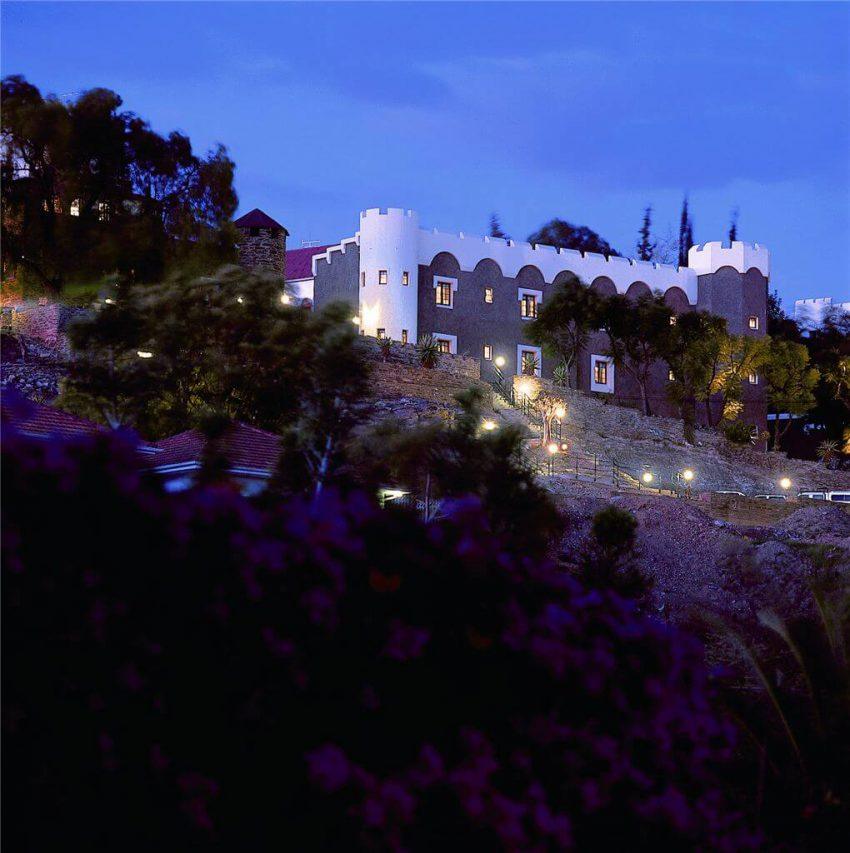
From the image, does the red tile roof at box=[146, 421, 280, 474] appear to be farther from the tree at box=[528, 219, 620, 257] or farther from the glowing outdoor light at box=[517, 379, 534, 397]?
the tree at box=[528, 219, 620, 257]

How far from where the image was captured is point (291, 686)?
16.3 feet

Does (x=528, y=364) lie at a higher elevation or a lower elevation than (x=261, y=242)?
lower

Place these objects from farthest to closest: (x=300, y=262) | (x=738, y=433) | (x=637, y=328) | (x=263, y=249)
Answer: (x=300, y=262)
(x=637, y=328)
(x=263, y=249)
(x=738, y=433)

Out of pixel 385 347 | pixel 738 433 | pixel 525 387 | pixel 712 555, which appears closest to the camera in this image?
pixel 712 555

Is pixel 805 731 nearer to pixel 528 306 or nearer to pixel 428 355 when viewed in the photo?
pixel 428 355

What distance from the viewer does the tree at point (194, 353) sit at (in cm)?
2852

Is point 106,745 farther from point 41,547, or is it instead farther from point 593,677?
point 593,677

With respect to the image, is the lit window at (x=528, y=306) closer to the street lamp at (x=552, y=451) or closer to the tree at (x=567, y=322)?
the tree at (x=567, y=322)

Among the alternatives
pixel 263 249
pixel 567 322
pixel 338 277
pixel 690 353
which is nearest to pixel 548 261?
pixel 567 322

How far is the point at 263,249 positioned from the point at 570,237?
24.4 metres

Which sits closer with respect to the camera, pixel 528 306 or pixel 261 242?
pixel 261 242

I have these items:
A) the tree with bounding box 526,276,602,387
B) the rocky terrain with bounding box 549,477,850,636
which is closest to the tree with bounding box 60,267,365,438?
the rocky terrain with bounding box 549,477,850,636

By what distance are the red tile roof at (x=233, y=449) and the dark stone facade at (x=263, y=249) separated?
2777 centimetres

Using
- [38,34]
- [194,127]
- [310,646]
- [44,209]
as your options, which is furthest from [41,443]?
[194,127]
